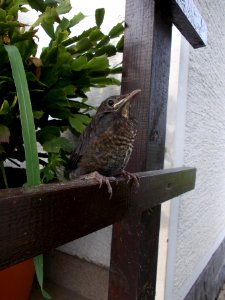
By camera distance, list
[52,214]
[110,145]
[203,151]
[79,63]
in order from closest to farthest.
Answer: [52,214], [110,145], [79,63], [203,151]

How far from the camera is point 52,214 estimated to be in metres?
0.46

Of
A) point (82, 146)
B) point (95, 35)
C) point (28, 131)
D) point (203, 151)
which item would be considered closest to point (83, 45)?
point (95, 35)

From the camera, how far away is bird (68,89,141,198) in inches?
35.2

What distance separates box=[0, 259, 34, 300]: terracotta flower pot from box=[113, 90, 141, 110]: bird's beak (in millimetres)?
672

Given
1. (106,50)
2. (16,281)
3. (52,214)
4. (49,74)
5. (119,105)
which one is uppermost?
(106,50)

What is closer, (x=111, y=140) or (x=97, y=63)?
(x=111, y=140)

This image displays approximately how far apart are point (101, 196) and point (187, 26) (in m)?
0.71

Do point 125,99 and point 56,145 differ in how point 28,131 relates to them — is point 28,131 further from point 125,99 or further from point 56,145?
point 56,145

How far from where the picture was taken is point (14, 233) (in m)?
0.39

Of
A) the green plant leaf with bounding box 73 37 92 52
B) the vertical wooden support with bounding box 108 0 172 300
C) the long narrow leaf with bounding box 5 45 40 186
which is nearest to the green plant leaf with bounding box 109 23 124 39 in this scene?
the green plant leaf with bounding box 73 37 92 52

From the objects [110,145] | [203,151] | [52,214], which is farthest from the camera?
[203,151]

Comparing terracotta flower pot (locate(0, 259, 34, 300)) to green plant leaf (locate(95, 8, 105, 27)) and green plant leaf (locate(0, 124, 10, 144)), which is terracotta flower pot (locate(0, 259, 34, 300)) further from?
green plant leaf (locate(95, 8, 105, 27))

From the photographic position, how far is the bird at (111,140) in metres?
0.90

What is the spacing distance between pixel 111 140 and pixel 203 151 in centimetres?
125
